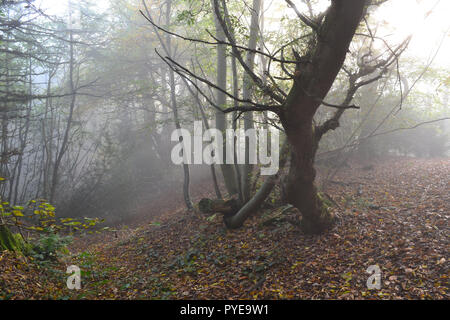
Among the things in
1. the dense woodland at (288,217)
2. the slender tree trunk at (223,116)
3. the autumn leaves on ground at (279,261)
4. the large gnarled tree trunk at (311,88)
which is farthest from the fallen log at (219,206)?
the large gnarled tree trunk at (311,88)

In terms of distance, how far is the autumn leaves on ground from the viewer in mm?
3562

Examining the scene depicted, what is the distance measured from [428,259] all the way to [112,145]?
1347cm

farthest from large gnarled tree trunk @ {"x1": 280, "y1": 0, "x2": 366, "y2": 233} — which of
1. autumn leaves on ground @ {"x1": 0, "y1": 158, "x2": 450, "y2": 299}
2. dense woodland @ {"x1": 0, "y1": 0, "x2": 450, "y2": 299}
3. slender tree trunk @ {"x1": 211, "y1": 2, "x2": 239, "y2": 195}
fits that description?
slender tree trunk @ {"x1": 211, "y1": 2, "x2": 239, "y2": 195}

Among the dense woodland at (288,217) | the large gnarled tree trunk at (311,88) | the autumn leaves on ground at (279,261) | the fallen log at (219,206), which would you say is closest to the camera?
the large gnarled tree trunk at (311,88)

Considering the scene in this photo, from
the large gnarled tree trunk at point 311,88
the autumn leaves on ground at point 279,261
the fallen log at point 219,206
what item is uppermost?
the large gnarled tree trunk at point 311,88

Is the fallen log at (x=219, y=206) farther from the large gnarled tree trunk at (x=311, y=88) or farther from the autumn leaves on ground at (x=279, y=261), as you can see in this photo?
the large gnarled tree trunk at (x=311, y=88)

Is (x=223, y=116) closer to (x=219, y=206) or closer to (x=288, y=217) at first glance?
(x=219, y=206)

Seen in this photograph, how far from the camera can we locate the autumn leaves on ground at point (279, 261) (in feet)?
11.7

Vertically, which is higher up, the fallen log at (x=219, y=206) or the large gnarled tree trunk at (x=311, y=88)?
the large gnarled tree trunk at (x=311, y=88)

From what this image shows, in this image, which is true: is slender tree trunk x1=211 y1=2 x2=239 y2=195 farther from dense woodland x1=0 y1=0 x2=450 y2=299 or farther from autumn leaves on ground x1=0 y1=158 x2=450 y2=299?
autumn leaves on ground x1=0 y1=158 x2=450 y2=299

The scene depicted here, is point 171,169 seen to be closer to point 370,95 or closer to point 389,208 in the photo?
point 370,95

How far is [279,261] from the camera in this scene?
4594mm

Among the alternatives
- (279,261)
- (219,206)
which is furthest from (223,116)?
(279,261)

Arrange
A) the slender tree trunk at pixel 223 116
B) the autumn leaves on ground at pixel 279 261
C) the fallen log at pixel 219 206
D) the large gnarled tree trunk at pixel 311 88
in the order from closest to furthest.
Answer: the large gnarled tree trunk at pixel 311 88 < the autumn leaves on ground at pixel 279 261 < the fallen log at pixel 219 206 < the slender tree trunk at pixel 223 116
